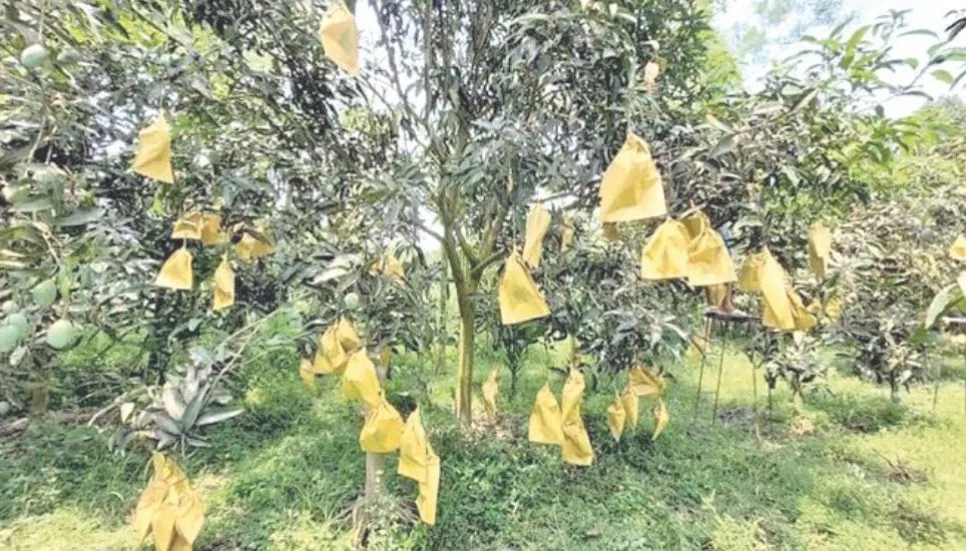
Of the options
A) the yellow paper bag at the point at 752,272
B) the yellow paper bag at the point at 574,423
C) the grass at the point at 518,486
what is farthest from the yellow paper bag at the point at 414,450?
the yellow paper bag at the point at 752,272

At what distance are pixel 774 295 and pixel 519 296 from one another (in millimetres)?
609

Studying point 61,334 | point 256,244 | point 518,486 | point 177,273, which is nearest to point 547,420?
point 518,486

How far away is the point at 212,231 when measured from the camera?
5.24 ft

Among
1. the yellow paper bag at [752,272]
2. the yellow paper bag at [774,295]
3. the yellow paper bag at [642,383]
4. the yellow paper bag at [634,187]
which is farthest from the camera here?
the yellow paper bag at [642,383]

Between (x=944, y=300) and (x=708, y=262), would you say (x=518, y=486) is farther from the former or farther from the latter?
(x=944, y=300)

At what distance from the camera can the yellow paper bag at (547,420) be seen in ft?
5.66

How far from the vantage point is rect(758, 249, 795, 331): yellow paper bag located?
1.35m

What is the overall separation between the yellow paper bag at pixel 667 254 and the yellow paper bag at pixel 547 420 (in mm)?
642

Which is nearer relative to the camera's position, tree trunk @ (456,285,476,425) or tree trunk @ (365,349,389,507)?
tree trunk @ (365,349,389,507)

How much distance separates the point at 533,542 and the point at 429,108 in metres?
1.48

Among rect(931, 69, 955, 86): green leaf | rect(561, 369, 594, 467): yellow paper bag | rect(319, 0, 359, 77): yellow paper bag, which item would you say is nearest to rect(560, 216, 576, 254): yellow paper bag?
rect(561, 369, 594, 467): yellow paper bag

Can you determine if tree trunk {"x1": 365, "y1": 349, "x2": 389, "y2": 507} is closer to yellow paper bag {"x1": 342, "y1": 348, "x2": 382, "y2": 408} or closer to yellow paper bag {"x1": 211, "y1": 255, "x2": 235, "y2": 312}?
yellow paper bag {"x1": 342, "y1": 348, "x2": 382, "y2": 408}

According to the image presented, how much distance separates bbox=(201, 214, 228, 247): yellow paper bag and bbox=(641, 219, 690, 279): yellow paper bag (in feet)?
3.83

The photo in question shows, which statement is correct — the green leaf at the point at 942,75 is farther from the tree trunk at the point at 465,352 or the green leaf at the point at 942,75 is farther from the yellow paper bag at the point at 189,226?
the yellow paper bag at the point at 189,226
